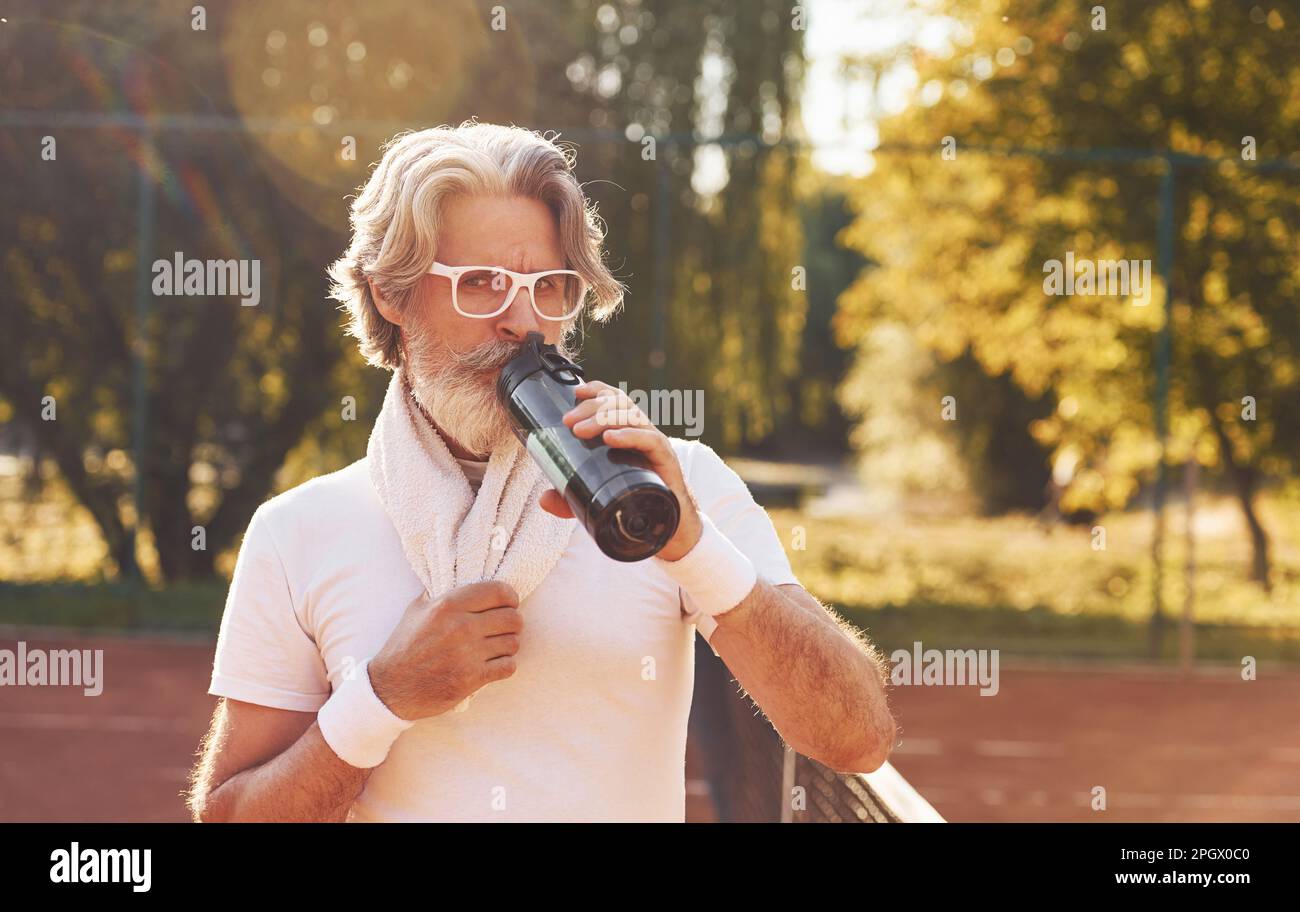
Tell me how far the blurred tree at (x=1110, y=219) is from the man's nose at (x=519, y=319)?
283 inches

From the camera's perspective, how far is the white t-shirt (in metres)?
1.61


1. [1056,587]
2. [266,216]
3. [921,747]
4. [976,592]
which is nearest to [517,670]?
[921,747]

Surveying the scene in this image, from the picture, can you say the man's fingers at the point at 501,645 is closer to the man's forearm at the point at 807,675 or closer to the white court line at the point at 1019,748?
the man's forearm at the point at 807,675

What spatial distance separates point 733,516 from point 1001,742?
18.4 ft

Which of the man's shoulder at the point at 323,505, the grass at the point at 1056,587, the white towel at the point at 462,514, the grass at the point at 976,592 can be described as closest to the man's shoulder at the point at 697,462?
the white towel at the point at 462,514

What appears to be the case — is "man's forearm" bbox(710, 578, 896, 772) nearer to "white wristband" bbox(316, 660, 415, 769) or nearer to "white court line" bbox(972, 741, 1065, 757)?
"white wristband" bbox(316, 660, 415, 769)

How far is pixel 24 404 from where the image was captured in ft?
30.0

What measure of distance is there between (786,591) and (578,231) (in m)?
0.52

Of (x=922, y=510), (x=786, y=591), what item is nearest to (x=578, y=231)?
(x=786, y=591)

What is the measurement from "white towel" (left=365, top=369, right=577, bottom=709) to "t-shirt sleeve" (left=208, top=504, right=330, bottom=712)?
16 centimetres

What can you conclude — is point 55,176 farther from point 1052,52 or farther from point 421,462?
point 421,462

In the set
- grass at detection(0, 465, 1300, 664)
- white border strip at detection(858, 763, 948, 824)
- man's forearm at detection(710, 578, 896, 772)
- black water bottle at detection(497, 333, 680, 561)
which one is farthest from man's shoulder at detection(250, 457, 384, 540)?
grass at detection(0, 465, 1300, 664)

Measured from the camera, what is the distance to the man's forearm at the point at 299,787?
60.8 inches

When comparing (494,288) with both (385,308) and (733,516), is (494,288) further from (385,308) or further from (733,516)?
(733,516)
